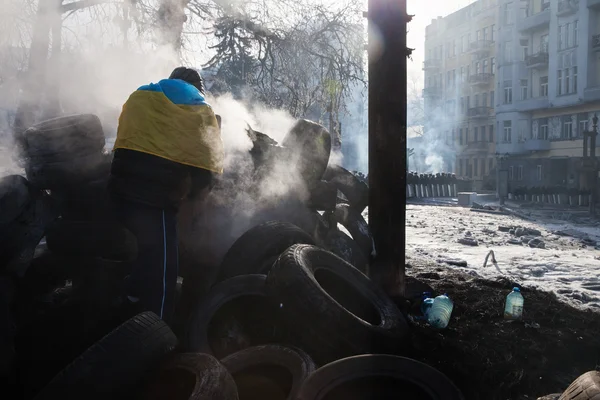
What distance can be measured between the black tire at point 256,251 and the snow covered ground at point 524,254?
3.40m

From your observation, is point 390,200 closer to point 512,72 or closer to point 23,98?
point 23,98

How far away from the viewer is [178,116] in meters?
3.59

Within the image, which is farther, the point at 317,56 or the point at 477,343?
the point at 317,56

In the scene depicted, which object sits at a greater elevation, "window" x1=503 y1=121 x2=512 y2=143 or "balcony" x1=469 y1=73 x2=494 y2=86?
"balcony" x1=469 y1=73 x2=494 y2=86

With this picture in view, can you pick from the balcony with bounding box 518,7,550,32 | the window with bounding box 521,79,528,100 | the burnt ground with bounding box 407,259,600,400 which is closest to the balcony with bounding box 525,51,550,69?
the window with bounding box 521,79,528,100

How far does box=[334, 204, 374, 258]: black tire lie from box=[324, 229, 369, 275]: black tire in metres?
0.07

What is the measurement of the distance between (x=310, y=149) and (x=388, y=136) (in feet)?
4.08

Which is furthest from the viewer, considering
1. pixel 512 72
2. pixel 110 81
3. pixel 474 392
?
pixel 512 72

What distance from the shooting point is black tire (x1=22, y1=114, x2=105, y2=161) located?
13.8 feet

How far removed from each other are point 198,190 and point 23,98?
9.20m

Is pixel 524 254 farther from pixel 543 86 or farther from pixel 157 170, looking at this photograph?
pixel 543 86

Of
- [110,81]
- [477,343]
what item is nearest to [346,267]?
[477,343]

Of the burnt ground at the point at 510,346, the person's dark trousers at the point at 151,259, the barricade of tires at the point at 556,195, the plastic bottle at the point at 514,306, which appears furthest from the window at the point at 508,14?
the person's dark trousers at the point at 151,259

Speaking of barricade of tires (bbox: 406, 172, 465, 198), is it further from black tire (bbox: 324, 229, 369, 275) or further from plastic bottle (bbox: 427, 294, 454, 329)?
plastic bottle (bbox: 427, 294, 454, 329)
